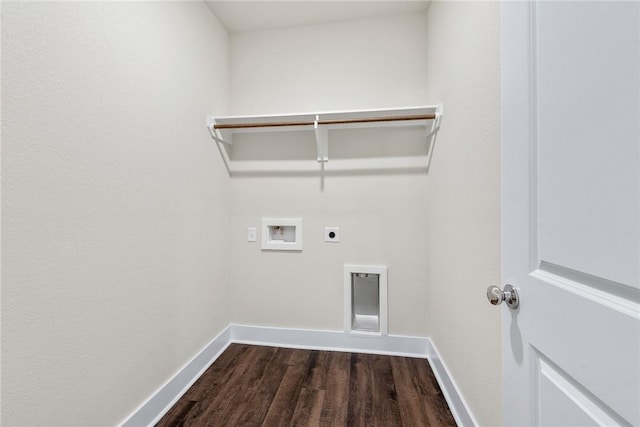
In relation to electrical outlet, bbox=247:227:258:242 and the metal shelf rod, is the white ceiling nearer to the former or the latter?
the metal shelf rod

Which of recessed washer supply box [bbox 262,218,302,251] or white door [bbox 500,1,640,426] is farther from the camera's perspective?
recessed washer supply box [bbox 262,218,302,251]

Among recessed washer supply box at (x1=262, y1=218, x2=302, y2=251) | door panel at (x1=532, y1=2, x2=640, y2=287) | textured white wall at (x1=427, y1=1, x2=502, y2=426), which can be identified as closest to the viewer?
door panel at (x1=532, y1=2, x2=640, y2=287)

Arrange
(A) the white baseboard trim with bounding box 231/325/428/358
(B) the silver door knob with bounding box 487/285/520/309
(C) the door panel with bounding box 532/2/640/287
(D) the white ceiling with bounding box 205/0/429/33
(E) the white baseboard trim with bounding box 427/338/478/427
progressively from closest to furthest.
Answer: (C) the door panel with bounding box 532/2/640/287 < (B) the silver door knob with bounding box 487/285/520/309 < (E) the white baseboard trim with bounding box 427/338/478/427 < (D) the white ceiling with bounding box 205/0/429/33 < (A) the white baseboard trim with bounding box 231/325/428/358

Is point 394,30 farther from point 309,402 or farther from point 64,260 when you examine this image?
point 309,402

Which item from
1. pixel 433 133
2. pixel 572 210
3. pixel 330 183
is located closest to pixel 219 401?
pixel 330 183

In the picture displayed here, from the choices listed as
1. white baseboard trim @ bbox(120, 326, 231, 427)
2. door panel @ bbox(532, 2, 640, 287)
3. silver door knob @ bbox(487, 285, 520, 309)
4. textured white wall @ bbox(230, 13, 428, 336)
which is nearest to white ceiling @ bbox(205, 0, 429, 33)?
textured white wall @ bbox(230, 13, 428, 336)

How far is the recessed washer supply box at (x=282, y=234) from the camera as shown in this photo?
2.17m

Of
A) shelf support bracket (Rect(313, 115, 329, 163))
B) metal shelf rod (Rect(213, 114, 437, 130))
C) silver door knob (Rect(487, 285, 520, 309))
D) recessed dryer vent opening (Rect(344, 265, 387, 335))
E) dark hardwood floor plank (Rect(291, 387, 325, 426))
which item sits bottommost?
dark hardwood floor plank (Rect(291, 387, 325, 426))

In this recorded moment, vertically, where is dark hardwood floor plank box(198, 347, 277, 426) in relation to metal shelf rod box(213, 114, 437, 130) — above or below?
below

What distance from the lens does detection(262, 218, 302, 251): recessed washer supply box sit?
7.11ft

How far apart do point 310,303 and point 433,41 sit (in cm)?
205

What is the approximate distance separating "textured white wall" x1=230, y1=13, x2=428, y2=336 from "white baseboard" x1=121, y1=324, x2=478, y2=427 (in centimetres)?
7

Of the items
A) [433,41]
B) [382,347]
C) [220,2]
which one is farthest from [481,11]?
[382,347]

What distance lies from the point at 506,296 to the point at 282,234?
1698mm
